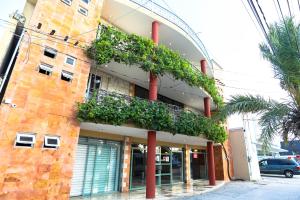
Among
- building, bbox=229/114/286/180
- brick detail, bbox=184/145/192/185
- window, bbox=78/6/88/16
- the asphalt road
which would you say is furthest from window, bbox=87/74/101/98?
building, bbox=229/114/286/180

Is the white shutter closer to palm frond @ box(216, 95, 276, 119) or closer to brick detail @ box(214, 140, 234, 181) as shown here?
palm frond @ box(216, 95, 276, 119)

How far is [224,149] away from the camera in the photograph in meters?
17.0

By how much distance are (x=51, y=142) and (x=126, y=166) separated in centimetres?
480

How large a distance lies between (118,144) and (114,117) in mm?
3242

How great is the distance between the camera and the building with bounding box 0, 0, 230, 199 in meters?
6.59

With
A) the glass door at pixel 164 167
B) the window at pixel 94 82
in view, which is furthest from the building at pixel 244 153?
the window at pixel 94 82

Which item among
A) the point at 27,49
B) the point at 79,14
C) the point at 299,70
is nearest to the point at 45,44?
the point at 27,49

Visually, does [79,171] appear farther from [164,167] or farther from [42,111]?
[164,167]

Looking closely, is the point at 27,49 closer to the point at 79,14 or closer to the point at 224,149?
the point at 79,14

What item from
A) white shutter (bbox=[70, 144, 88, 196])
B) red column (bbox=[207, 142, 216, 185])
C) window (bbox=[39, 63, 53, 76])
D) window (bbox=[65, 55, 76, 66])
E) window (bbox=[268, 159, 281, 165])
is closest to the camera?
window (bbox=[39, 63, 53, 76])

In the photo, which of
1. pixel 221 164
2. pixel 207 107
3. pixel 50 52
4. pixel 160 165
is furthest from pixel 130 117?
pixel 221 164

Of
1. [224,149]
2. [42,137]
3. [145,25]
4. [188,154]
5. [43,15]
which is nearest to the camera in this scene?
[42,137]

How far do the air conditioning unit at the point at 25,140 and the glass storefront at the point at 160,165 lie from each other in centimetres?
574

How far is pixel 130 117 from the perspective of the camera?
8820 millimetres
